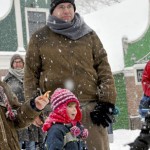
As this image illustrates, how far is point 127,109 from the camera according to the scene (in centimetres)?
1878

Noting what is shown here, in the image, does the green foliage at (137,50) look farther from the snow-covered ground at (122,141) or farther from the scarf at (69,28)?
the scarf at (69,28)

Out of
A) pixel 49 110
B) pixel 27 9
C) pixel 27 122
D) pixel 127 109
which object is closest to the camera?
pixel 27 122

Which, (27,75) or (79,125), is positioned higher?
(27,75)

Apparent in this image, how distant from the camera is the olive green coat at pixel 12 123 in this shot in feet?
11.4

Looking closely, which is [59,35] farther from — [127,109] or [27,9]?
[127,109]

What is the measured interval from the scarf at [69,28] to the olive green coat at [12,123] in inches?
31.7

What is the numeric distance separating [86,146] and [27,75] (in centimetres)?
77

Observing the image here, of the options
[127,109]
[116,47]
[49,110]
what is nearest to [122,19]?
[116,47]

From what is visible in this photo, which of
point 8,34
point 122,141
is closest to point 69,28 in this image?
point 122,141

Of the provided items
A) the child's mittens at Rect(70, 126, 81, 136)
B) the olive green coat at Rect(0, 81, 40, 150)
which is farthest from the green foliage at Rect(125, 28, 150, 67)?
the olive green coat at Rect(0, 81, 40, 150)

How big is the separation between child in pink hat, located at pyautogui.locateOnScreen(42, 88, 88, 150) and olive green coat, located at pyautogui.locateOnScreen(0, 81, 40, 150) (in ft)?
1.69

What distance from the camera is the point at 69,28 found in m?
4.28

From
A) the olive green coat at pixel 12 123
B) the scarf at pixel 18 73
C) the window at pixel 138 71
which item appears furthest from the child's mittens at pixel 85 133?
the window at pixel 138 71

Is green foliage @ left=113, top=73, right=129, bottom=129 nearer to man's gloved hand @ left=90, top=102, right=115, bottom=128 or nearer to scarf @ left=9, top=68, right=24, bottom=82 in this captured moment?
scarf @ left=9, top=68, right=24, bottom=82
